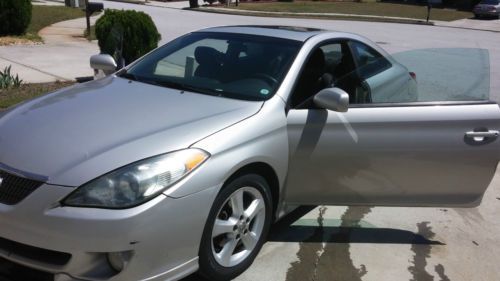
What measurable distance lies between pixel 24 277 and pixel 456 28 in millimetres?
32648

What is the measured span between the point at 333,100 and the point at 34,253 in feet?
6.39

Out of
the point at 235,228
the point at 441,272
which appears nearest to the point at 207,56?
the point at 235,228

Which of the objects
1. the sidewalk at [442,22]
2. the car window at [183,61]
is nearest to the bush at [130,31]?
the car window at [183,61]

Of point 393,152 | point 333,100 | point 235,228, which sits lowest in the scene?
point 235,228

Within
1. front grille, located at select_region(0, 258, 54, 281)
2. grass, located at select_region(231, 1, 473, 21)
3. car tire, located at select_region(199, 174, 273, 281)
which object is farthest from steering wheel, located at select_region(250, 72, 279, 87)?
grass, located at select_region(231, 1, 473, 21)

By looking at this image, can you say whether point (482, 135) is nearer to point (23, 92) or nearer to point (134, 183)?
→ point (134, 183)

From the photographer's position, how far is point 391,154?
3.58m

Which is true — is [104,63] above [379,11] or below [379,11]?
above

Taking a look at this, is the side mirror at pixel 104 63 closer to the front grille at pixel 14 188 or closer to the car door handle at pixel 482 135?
the front grille at pixel 14 188

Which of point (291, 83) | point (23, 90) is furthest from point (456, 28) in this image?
point (291, 83)

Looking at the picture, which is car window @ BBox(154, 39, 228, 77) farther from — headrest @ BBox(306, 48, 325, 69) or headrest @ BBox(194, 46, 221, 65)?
headrest @ BBox(306, 48, 325, 69)

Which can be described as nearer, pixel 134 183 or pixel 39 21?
pixel 134 183

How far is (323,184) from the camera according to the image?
3.56 meters

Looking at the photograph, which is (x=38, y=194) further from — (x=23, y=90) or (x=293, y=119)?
(x=23, y=90)
